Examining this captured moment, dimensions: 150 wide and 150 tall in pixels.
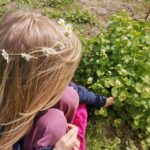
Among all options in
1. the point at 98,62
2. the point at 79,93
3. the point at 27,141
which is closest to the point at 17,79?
the point at 27,141

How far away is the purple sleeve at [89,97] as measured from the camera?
9.02ft

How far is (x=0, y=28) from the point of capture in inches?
78.0

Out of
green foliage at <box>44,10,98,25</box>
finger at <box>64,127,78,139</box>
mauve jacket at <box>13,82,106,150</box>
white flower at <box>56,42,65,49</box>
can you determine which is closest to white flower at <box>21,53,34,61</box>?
white flower at <box>56,42,65,49</box>

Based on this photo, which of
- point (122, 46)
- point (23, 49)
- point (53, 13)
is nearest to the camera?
point (23, 49)

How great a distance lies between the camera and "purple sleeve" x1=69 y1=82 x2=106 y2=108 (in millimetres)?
2750

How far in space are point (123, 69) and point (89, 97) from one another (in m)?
0.31

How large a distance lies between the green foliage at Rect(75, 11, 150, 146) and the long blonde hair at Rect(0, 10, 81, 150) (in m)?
0.78

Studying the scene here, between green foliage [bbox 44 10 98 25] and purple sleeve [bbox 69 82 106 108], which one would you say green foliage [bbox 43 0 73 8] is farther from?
purple sleeve [bbox 69 82 106 108]

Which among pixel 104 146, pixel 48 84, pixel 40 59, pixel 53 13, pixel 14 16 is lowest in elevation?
Result: pixel 104 146

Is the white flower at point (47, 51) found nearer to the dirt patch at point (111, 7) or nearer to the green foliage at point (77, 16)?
the green foliage at point (77, 16)

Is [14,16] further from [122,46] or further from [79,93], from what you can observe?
[122,46]

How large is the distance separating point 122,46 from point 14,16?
1.14 metres

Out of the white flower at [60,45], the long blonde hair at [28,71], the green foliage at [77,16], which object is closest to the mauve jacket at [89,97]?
the long blonde hair at [28,71]

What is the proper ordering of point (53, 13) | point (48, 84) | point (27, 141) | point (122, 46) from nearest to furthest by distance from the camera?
1. point (48, 84)
2. point (27, 141)
3. point (122, 46)
4. point (53, 13)
